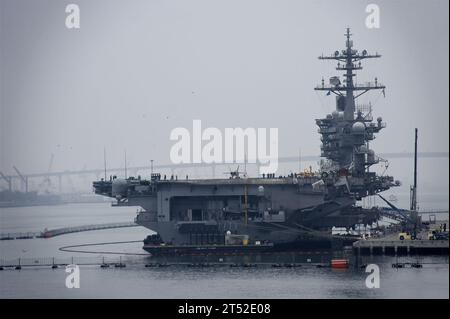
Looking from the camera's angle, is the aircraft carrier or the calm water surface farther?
the aircraft carrier

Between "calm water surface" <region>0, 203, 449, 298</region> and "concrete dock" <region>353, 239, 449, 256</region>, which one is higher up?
"concrete dock" <region>353, 239, 449, 256</region>

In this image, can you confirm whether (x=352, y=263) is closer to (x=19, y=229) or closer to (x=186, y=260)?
(x=186, y=260)

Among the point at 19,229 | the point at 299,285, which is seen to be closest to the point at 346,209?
the point at 299,285

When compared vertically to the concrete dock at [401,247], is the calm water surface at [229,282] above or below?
below

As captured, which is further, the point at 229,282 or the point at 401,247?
the point at 401,247

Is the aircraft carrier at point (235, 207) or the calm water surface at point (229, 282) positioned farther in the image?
the aircraft carrier at point (235, 207)

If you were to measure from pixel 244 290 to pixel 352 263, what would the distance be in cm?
952

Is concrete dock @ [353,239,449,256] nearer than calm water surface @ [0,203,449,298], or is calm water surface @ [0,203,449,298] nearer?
calm water surface @ [0,203,449,298]

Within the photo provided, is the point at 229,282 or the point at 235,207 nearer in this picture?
the point at 229,282

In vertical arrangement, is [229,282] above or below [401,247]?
below

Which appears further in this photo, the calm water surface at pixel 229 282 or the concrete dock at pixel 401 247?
the concrete dock at pixel 401 247
